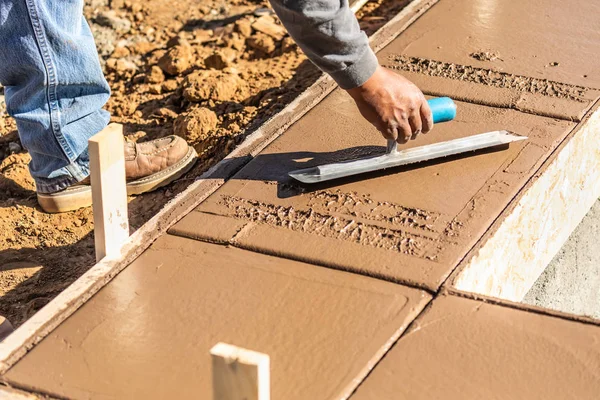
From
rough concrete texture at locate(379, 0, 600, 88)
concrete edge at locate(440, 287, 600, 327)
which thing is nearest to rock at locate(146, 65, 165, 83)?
rough concrete texture at locate(379, 0, 600, 88)

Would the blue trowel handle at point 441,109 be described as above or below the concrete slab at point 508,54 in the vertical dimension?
above

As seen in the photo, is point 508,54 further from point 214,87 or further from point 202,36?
point 202,36

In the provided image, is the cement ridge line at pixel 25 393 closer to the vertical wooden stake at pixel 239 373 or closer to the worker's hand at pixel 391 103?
the vertical wooden stake at pixel 239 373

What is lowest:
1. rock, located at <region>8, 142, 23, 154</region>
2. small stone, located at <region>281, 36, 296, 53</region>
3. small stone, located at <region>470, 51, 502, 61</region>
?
rock, located at <region>8, 142, 23, 154</region>

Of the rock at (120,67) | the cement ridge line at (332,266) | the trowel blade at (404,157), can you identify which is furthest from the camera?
the rock at (120,67)

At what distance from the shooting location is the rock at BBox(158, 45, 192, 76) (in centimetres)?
491

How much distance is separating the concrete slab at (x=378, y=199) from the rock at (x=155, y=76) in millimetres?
1499

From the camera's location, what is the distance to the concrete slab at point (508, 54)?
377cm

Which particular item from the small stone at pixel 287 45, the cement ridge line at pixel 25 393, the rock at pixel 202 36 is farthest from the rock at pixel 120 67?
the cement ridge line at pixel 25 393

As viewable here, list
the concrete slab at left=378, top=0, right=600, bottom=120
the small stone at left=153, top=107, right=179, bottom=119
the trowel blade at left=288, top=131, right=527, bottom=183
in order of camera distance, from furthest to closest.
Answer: the small stone at left=153, top=107, right=179, bottom=119, the concrete slab at left=378, top=0, right=600, bottom=120, the trowel blade at left=288, top=131, right=527, bottom=183

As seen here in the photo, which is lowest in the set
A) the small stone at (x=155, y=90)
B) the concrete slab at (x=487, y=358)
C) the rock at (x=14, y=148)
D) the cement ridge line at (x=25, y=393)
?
the rock at (x=14, y=148)

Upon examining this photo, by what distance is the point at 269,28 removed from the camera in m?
5.26

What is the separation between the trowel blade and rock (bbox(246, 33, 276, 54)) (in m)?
1.97

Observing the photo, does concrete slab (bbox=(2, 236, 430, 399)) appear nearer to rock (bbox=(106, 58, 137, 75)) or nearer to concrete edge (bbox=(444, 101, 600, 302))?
concrete edge (bbox=(444, 101, 600, 302))
